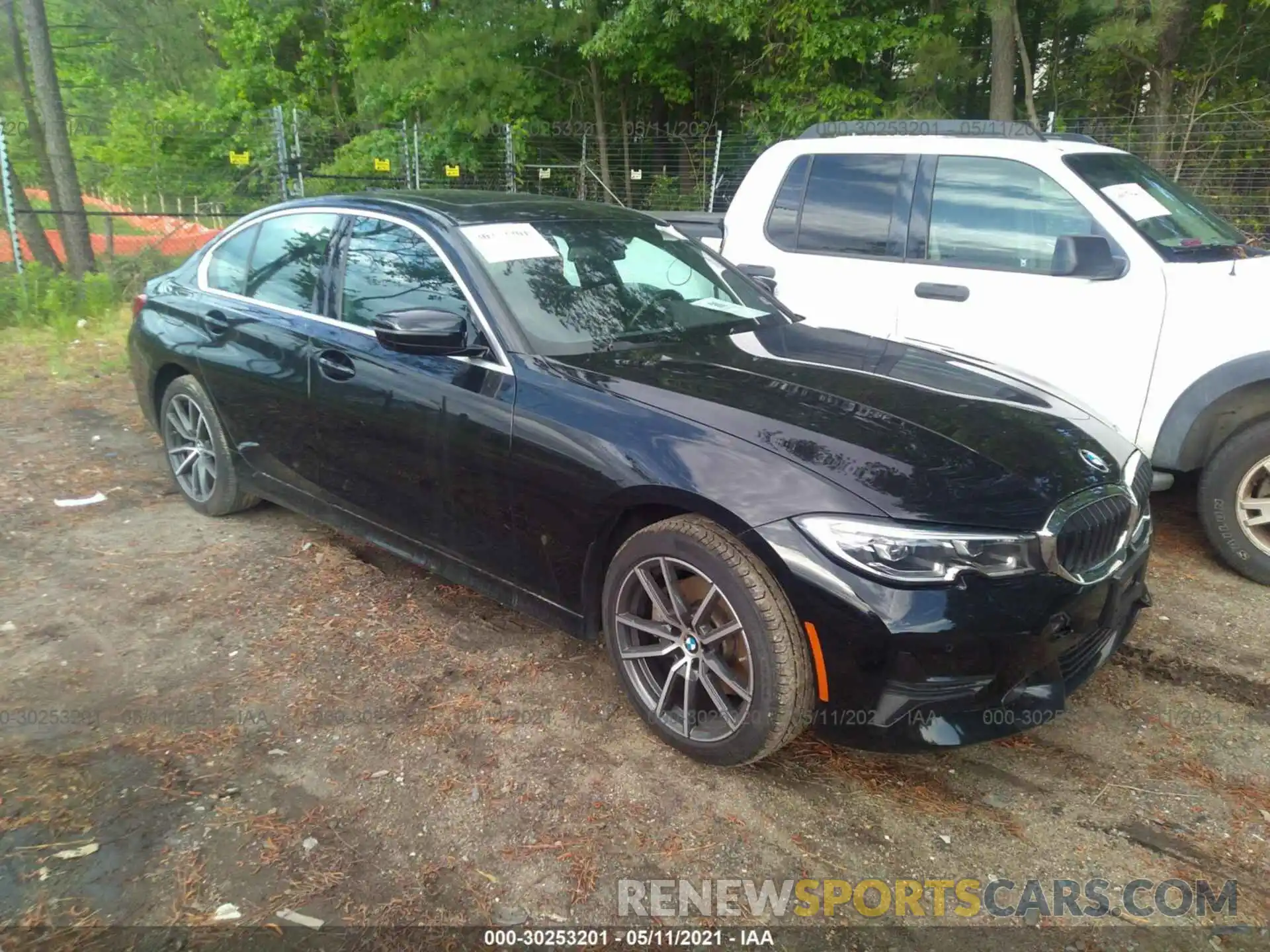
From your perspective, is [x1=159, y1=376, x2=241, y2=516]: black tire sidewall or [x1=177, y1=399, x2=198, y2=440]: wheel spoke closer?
[x1=159, y1=376, x2=241, y2=516]: black tire sidewall

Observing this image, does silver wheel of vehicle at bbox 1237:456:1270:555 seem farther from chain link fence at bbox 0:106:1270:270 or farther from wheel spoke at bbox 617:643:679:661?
chain link fence at bbox 0:106:1270:270

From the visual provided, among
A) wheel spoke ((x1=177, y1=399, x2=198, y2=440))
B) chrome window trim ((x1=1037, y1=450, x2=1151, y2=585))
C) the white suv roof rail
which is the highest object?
the white suv roof rail

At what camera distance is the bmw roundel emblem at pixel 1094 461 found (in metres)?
2.99

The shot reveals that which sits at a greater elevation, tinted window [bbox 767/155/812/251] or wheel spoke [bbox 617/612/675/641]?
tinted window [bbox 767/155/812/251]

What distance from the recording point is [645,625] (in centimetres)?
303

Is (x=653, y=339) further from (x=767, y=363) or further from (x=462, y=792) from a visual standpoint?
(x=462, y=792)

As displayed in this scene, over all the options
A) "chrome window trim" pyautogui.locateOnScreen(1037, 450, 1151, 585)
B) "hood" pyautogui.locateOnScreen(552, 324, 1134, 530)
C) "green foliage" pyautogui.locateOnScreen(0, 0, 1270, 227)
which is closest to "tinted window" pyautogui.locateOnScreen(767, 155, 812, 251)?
"hood" pyautogui.locateOnScreen(552, 324, 1134, 530)

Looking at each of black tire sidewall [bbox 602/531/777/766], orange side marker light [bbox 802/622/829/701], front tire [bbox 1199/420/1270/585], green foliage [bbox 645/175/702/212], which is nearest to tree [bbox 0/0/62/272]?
green foliage [bbox 645/175/702/212]

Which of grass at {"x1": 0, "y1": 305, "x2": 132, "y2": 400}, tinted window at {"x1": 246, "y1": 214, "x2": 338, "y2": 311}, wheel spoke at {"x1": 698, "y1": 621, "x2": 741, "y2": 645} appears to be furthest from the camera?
grass at {"x1": 0, "y1": 305, "x2": 132, "y2": 400}

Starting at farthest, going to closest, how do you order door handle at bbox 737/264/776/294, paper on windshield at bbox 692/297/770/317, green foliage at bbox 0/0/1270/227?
green foliage at bbox 0/0/1270/227
door handle at bbox 737/264/776/294
paper on windshield at bbox 692/297/770/317

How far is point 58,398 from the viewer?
24.5 feet

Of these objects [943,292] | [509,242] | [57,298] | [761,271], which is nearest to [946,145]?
[943,292]

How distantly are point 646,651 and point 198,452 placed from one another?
310 cm

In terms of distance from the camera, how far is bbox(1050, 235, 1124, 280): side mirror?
4.45m
